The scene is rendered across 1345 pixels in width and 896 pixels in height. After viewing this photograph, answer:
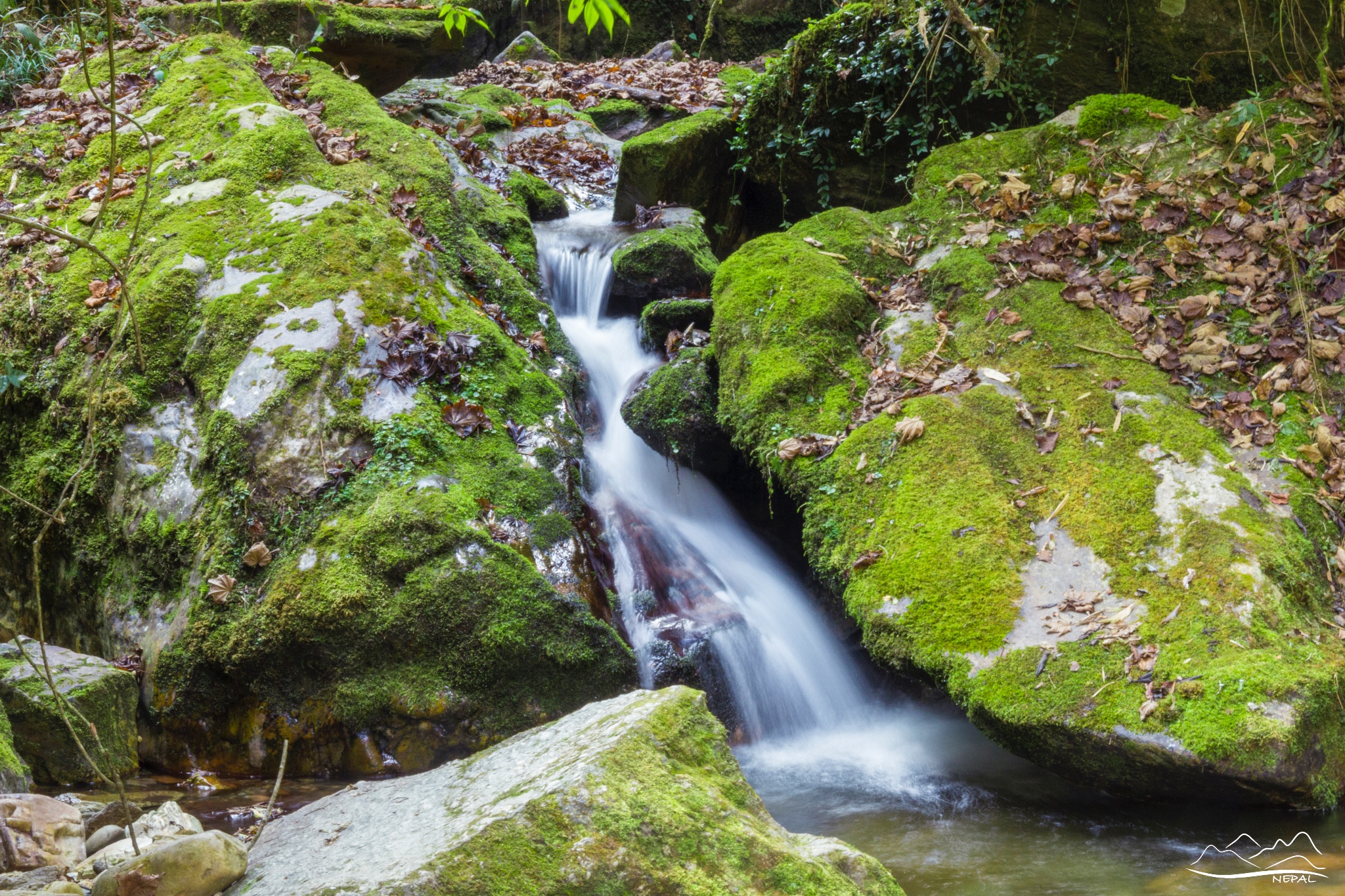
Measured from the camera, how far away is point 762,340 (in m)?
5.61

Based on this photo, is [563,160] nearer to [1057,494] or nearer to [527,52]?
[527,52]

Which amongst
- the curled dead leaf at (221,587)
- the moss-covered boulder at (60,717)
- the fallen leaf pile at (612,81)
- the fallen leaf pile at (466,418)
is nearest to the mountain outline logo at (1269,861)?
the fallen leaf pile at (466,418)

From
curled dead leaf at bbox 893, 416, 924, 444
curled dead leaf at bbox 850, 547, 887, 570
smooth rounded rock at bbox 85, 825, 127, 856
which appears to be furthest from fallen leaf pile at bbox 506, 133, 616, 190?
smooth rounded rock at bbox 85, 825, 127, 856

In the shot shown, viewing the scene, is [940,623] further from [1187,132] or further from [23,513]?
[23,513]

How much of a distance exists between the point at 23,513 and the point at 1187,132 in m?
7.78

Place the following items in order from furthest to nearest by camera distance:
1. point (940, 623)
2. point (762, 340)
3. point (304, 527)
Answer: point (762, 340)
point (304, 527)
point (940, 623)

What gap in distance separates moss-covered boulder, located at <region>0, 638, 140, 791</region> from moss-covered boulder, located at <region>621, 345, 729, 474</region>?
3284mm

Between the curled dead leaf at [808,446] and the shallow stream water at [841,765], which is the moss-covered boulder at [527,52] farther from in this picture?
the curled dead leaf at [808,446]

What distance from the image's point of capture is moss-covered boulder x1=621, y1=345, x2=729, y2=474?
5816 mm

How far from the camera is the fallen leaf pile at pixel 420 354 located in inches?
197

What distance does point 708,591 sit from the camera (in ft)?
17.9

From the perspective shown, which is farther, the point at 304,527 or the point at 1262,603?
the point at 304,527

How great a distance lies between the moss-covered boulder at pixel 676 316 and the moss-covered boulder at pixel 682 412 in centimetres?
88

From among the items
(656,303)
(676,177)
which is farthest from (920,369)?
(676,177)
